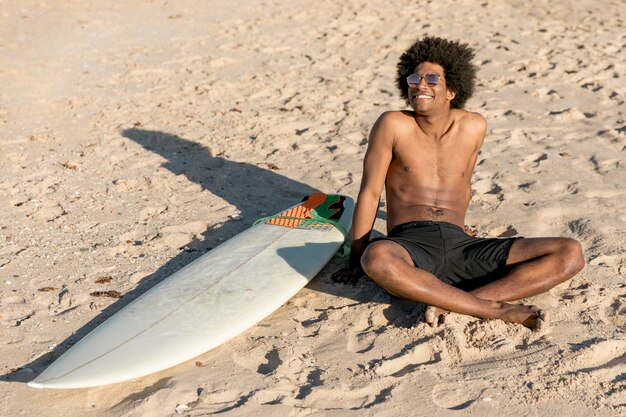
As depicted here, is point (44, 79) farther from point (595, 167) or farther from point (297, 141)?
point (595, 167)

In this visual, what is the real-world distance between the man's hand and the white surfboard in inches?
4.4

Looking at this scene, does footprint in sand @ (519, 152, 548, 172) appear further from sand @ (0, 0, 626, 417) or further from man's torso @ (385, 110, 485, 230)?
man's torso @ (385, 110, 485, 230)

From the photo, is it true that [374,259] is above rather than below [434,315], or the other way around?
above

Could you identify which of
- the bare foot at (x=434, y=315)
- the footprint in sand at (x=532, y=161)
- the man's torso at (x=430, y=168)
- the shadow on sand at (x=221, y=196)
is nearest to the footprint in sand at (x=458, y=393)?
the bare foot at (x=434, y=315)

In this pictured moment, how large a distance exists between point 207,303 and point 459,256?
1.19 m

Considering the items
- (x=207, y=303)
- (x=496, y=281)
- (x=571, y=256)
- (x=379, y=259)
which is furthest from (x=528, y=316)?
(x=207, y=303)

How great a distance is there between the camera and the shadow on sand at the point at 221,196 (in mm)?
3594

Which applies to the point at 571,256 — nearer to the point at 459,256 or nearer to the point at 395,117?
the point at 459,256

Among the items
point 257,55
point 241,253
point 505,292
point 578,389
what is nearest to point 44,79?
point 257,55

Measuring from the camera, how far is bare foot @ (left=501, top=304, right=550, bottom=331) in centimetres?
332

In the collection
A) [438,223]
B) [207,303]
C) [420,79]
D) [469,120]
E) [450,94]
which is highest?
[420,79]

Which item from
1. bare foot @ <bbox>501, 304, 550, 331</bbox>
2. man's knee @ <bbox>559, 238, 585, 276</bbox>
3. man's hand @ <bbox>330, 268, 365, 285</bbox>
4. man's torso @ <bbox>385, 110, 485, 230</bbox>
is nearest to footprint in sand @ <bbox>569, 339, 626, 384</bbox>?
bare foot @ <bbox>501, 304, 550, 331</bbox>

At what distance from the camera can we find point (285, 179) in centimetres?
534

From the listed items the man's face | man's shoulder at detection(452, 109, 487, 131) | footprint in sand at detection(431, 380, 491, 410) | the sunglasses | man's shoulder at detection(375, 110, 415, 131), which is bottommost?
footprint in sand at detection(431, 380, 491, 410)
